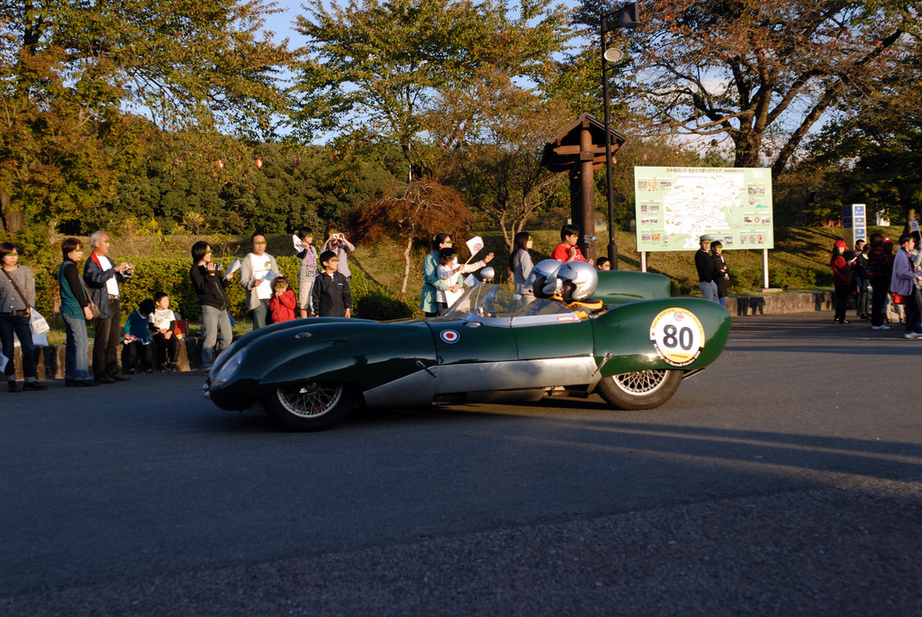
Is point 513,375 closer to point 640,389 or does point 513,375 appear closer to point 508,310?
point 508,310

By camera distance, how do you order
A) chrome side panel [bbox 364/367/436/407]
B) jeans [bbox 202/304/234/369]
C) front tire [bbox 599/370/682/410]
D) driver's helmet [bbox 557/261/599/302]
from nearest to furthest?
chrome side panel [bbox 364/367/436/407], front tire [bbox 599/370/682/410], driver's helmet [bbox 557/261/599/302], jeans [bbox 202/304/234/369]

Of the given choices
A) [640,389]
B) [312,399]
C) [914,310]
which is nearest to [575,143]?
[914,310]

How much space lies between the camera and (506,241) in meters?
24.2

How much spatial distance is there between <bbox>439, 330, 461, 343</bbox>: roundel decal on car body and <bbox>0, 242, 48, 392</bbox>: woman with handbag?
18.2 ft

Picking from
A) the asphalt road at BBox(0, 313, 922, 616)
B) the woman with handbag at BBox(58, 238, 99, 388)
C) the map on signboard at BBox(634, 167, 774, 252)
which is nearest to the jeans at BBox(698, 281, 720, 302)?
the map on signboard at BBox(634, 167, 774, 252)

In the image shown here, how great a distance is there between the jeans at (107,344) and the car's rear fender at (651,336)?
633cm

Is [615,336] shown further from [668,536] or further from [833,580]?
[833,580]

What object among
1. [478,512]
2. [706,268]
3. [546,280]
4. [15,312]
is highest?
[706,268]

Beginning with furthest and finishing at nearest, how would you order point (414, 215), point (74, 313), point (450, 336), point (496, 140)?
point (496, 140) < point (414, 215) < point (74, 313) < point (450, 336)

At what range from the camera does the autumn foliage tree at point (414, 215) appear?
2173 centimetres

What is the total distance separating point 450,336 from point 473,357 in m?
0.25

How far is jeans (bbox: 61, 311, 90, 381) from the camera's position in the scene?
881 centimetres

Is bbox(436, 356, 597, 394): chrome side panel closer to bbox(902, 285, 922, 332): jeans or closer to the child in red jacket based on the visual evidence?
the child in red jacket

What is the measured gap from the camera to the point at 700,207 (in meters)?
21.2
